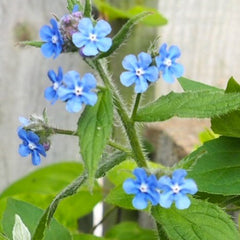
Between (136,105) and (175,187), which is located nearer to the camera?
(175,187)

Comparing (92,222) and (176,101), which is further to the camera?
(92,222)

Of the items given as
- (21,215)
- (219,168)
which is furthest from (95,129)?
(21,215)

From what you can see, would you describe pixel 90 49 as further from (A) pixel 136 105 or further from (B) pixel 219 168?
(B) pixel 219 168

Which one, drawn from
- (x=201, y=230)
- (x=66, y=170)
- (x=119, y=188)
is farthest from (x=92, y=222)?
(x=201, y=230)

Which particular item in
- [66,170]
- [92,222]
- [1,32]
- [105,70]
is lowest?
[92,222]

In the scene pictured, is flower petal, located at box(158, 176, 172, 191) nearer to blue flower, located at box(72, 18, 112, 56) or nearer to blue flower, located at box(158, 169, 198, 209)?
blue flower, located at box(158, 169, 198, 209)

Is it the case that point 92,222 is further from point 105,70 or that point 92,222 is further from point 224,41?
point 105,70
